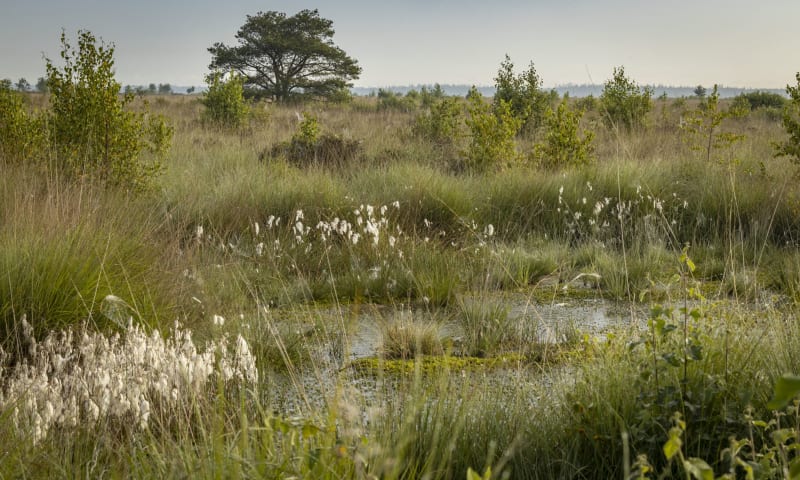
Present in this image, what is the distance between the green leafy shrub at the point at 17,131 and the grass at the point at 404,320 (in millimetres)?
1445

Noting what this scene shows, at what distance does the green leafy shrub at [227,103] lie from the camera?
1906cm

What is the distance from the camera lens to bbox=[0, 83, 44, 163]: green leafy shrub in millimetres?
8328

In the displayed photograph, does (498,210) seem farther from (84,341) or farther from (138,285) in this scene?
(84,341)

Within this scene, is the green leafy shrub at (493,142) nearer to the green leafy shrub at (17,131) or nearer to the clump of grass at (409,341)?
the green leafy shrub at (17,131)

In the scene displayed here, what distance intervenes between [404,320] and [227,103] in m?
15.4

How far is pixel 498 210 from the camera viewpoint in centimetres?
835

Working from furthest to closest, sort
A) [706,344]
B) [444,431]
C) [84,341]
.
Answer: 1. [84,341]
2. [706,344]
3. [444,431]

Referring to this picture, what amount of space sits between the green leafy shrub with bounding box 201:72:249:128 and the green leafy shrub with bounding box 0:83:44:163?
10.3 m

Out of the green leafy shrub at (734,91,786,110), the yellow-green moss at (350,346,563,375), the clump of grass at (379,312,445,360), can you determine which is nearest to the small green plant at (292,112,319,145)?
the clump of grass at (379,312,445,360)

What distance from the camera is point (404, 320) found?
4.96 metres

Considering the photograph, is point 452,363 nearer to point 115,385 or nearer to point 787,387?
point 115,385

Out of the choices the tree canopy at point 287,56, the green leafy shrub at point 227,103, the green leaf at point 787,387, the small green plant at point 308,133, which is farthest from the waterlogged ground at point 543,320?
the tree canopy at point 287,56

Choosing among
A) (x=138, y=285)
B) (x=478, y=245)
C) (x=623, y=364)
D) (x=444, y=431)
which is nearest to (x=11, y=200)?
(x=138, y=285)

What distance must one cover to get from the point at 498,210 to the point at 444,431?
224 inches
